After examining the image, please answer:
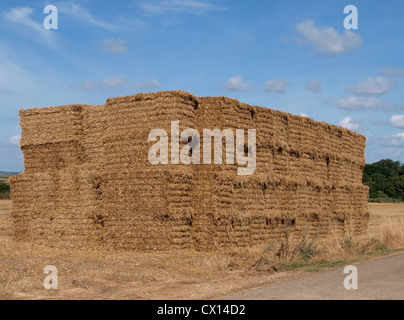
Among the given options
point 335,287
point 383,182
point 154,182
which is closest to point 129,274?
point 154,182

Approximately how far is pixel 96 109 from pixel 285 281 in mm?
8504

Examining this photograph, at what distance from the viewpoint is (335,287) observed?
26.9 feet

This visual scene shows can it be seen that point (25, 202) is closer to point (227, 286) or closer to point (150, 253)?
point (150, 253)

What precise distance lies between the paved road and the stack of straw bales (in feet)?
13.4

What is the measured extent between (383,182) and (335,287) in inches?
2807

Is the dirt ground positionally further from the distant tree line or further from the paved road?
the distant tree line

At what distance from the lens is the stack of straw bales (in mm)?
13312

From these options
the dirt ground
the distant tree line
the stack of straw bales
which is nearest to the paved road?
the dirt ground

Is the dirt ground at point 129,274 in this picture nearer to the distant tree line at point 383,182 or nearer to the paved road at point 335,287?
the paved road at point 335,287

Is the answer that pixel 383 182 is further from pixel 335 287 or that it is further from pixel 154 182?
pixel 335 287

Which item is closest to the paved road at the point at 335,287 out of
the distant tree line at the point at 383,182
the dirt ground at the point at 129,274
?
the dirt ground at the point at 129,274

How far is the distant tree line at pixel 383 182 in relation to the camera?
228ft

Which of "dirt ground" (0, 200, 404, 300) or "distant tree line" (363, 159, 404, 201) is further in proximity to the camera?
"distant tree line" (363, 159, 404, 201)

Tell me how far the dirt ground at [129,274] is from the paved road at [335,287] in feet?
1.58
